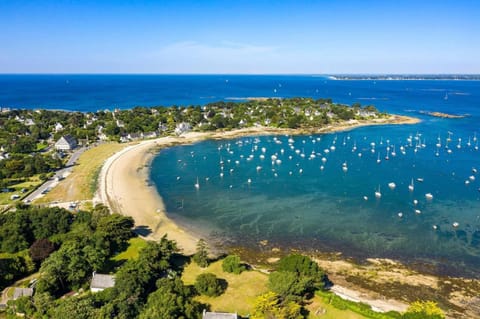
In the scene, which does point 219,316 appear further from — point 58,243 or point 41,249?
point 58,243

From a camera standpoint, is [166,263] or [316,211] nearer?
[166,263]

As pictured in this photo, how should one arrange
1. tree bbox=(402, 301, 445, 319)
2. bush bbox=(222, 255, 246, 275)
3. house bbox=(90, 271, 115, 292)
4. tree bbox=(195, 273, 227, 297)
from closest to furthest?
tree bbox=(402, 301, 445, 319) → house bbox=(90, 271, 115, 292) → tree bbox=(195, 273, 227, 297) → bush bbox=(222, 255, 246, 275)

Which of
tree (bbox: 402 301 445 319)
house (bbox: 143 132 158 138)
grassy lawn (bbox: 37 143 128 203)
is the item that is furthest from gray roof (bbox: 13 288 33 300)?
house (bbox: 143 132 158 138)

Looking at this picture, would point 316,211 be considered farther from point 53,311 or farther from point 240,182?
point 53,311

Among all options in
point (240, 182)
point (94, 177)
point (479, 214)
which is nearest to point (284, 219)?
point (240, 182)

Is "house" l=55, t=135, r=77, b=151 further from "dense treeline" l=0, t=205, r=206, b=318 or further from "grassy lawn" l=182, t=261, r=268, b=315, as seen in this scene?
"grassy lawn" l=182, t=261, r=268, b=315

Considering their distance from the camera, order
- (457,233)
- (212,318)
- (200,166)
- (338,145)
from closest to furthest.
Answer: (212,318) < (457,233) < (200,166) < (338,145)

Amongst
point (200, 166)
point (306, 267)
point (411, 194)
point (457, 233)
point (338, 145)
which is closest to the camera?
point (306, 267)

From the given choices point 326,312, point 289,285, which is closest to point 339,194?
point 326,312
